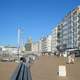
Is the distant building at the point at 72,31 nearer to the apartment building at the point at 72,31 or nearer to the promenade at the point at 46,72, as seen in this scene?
the apartment building at the point at 72,31

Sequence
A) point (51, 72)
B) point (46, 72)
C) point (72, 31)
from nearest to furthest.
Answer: point (51, 72) → point (46, 72) → point (72, 31)

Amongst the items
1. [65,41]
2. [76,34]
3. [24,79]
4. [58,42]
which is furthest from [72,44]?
[24,79]

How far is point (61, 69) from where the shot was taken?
1870cm

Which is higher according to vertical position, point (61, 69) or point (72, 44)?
point (72, 44)

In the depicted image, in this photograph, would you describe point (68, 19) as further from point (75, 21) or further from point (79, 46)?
point (79, 46)

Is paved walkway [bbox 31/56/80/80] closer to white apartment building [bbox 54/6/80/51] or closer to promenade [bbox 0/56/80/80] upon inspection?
promenade [bbox 0/56/80/80]

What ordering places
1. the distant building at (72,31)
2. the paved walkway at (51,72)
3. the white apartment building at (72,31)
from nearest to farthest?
the paved walkway at (51,72)
the distant building at (72,31)
the white apartment building at (72,31)

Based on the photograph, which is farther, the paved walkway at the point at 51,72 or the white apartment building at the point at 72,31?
the white apartment building at the point at 72,31

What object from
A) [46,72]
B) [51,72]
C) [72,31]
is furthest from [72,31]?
[51,72]

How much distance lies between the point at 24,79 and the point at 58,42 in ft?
495

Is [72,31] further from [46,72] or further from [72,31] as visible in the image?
[46,72]

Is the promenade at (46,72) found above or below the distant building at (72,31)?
below

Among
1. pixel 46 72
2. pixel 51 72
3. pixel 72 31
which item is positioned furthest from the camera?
pixel 72 31

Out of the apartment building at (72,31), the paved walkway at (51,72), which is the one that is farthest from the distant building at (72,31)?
the paved walkway at (51,72)
